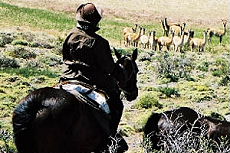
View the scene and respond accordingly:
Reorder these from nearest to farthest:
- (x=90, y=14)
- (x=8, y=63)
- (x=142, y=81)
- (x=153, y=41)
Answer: (x=90, y=14)
(x=142, y=81)
(x=8, y=63)
(x=153, y=41)

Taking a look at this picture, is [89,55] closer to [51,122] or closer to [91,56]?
[91,56]

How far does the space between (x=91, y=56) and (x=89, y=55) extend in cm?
3

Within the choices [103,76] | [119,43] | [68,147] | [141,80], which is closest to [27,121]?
[68,147]

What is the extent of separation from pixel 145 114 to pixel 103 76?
5.45 m

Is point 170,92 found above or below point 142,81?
above

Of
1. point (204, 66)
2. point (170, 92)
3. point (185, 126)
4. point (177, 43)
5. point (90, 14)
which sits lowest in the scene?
point (177, 43)

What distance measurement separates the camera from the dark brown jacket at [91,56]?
268 inches

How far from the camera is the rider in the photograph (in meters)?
6.82

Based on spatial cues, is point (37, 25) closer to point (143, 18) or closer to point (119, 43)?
point (119, 43)

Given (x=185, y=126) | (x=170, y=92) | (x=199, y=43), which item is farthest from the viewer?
(x=199, y=43)

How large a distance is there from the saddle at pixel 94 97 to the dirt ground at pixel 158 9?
43.4 meters

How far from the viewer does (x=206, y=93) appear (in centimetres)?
1517

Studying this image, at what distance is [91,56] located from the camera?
6.83m

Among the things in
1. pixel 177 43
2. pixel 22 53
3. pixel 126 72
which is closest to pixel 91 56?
pixel 126 72
